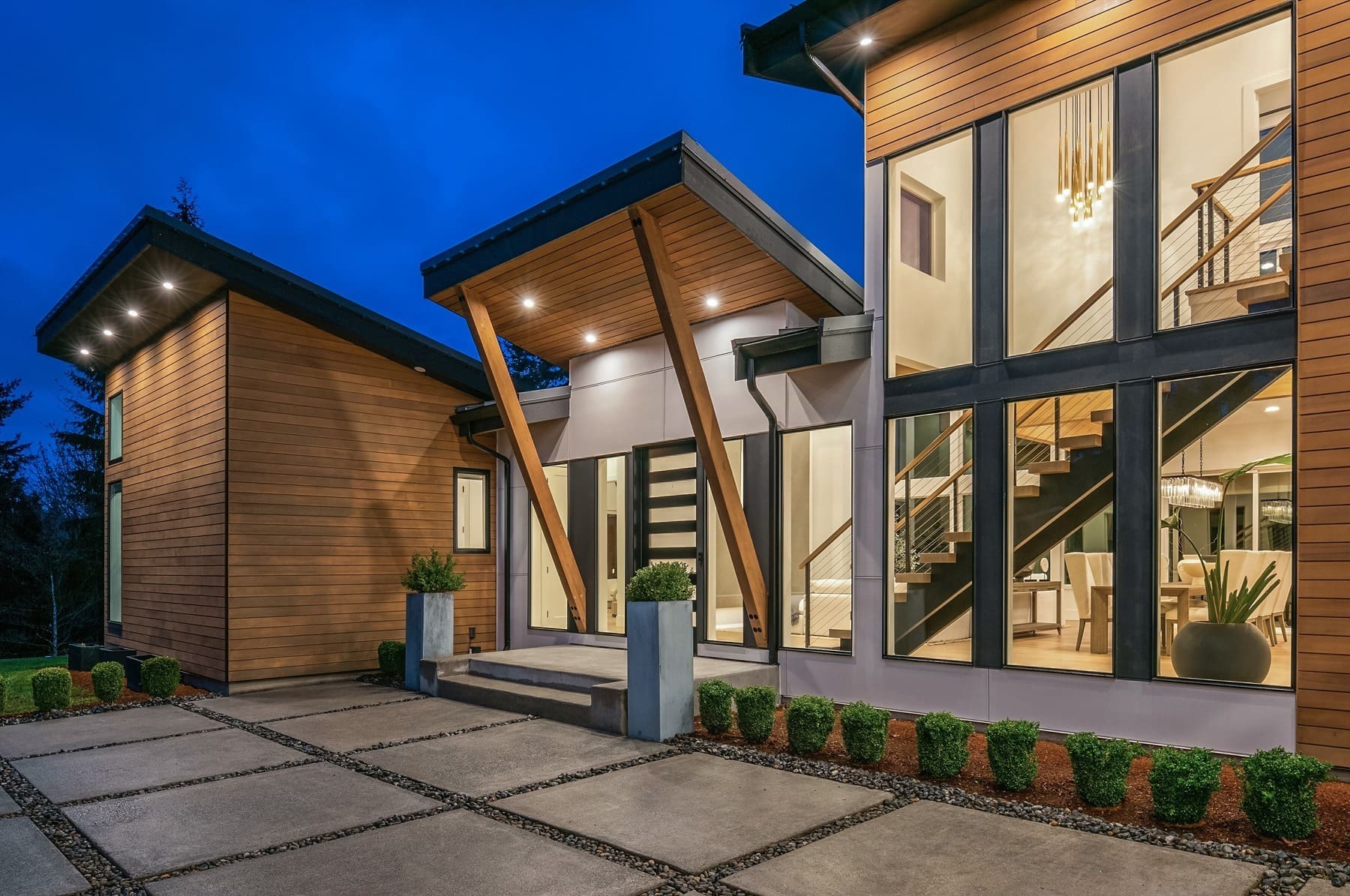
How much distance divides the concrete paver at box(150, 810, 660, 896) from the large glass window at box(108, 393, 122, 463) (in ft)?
35.4

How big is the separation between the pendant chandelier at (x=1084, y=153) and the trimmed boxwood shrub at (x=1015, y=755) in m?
4.79

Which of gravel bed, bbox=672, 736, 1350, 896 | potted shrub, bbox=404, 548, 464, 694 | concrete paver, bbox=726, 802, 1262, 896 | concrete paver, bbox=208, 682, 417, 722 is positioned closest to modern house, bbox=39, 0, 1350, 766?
concrete paver, bbox=208, 682, 417, 722

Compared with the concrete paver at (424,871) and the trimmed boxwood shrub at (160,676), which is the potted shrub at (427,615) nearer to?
the trimmed boxwood shrub at (160,676)

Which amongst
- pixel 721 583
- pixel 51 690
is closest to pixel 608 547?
pixel 721 583

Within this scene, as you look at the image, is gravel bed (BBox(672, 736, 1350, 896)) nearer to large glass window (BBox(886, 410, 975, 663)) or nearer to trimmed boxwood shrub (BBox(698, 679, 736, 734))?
trimmed boxwood shrub (BBox(698, 679, 736, 734))

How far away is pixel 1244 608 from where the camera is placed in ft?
17.7

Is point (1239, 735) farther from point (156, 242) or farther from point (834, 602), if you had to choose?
point (156, 242)

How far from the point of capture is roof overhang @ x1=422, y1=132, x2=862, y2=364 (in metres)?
6.83

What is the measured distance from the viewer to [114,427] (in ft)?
42.0

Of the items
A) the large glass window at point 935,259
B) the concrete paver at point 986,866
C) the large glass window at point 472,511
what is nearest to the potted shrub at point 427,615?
the large glass window at point 472,511

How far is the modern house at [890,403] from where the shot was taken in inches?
217

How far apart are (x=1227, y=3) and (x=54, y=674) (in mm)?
10749

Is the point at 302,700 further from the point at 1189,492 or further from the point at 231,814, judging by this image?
the point at 1189,492

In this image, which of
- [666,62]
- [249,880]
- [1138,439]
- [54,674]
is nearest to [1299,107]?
[1138,439]
